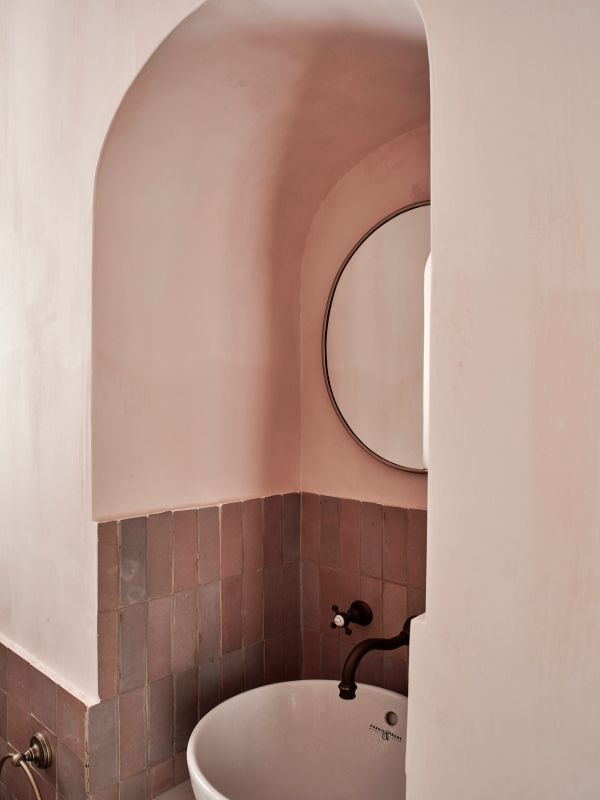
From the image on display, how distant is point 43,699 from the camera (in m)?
1.40

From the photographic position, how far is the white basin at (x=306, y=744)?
50.1 inches

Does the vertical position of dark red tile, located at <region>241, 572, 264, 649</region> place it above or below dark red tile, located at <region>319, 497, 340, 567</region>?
below

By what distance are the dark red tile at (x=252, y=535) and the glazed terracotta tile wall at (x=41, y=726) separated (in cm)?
47

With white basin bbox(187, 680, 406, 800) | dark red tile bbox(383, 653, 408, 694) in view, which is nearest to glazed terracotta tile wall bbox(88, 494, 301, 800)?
white basin bbox(187, 680, 406, 800)

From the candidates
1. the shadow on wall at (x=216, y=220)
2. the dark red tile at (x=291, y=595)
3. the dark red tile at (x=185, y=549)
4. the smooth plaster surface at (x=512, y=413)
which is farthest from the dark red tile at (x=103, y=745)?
the smooth plaster surface at (x=512, y=413)

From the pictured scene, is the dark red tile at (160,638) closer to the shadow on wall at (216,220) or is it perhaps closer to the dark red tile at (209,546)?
the dark red tile at (209,546)

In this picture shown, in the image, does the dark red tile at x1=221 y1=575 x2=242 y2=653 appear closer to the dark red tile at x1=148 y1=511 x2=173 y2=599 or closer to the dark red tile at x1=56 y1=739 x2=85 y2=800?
the dark red tile at x1=148 y1=511 x2=173 y2=599

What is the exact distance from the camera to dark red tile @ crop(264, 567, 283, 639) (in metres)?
1.58

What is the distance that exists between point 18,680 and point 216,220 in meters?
1.17

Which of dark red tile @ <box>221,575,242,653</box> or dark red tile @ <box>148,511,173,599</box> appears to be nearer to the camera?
dark red tile @ <box>148,511,173,599</box>

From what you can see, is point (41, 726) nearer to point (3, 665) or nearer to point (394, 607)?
point (3, 665)

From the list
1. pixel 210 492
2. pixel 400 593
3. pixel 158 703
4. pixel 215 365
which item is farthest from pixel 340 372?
pixel 158 703

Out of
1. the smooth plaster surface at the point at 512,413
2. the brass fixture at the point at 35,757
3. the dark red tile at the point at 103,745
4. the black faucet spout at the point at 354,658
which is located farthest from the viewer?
the brass fixture at the point at 35,757

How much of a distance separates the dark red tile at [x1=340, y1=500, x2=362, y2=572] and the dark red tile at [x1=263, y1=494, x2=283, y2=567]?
A: 16 cm
